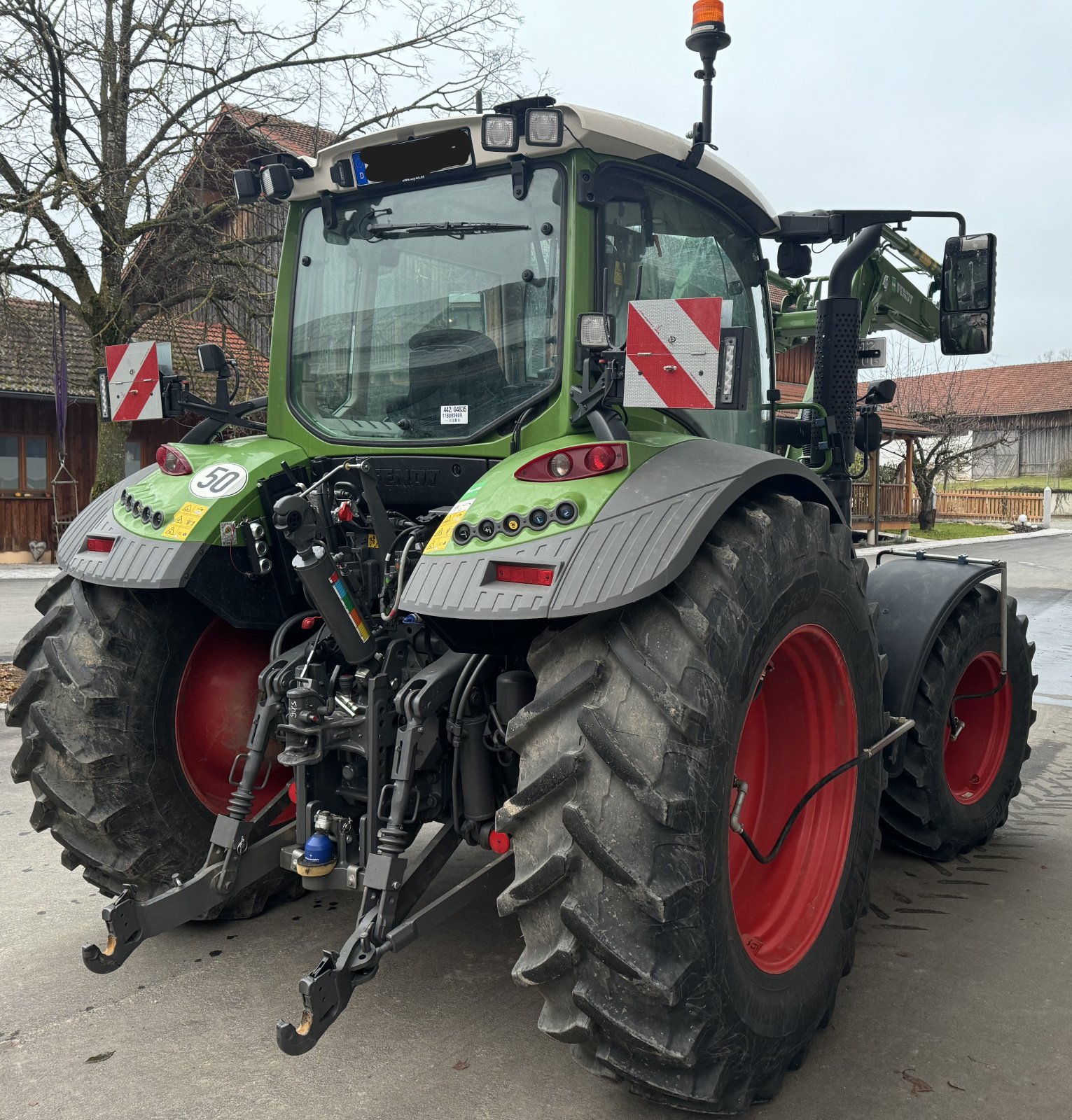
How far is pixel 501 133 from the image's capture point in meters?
2.85

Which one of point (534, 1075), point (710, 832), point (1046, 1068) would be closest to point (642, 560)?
point (710, 832)

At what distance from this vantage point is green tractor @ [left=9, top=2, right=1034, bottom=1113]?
7.64 ft

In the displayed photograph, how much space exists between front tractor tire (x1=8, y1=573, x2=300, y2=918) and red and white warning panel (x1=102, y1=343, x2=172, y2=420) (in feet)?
2.03

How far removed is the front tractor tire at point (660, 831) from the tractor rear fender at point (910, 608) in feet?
4.63

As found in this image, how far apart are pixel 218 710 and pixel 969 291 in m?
3.23

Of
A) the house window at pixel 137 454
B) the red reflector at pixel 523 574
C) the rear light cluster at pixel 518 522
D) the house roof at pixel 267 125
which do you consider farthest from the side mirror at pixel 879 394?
the house window at pixel 137 454

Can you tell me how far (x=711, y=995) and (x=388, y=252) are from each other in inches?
93.9

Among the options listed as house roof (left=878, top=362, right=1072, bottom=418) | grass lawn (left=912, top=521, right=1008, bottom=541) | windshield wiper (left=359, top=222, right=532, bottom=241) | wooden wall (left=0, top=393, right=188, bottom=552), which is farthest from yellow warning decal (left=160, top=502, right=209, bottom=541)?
house roof (left=878, top=362, right=1072, bottom=418)

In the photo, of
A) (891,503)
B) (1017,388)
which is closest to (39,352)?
(891,503)

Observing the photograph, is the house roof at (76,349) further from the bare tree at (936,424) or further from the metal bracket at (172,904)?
the bare tree at (936,424)

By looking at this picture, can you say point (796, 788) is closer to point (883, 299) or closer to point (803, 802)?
point (803, 802)

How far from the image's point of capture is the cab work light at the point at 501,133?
2846 mm

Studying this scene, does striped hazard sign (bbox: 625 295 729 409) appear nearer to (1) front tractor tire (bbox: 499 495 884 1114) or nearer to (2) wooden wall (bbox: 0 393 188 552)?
(1) front tractor tire (bbox: 499 495 884 1114)

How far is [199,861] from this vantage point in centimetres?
344
